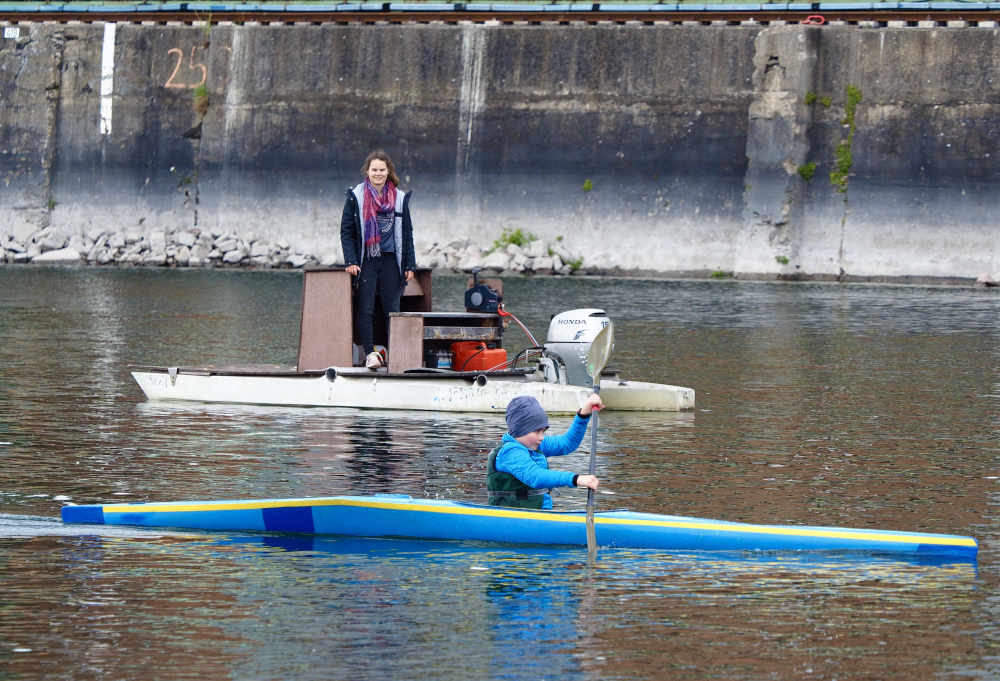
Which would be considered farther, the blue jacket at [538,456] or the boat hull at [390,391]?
the boat hull at [390,391]

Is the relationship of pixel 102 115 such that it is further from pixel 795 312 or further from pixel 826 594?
pixel 826 594

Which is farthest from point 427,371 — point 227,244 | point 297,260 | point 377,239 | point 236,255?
point 227,244

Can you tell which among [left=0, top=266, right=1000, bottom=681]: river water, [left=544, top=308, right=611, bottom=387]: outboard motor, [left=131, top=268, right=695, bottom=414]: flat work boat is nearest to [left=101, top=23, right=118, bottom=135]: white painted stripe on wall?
[left=0, top=266, right=1000, bottom=681]: river water

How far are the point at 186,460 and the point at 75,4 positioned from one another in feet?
113

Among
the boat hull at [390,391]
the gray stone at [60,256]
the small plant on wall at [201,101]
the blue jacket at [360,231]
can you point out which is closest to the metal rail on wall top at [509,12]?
the small plant on wall at [201,101]

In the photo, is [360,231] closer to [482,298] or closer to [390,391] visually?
[482,298]

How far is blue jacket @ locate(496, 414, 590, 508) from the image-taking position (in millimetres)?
9312

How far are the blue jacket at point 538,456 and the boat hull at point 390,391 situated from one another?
480 centimetres

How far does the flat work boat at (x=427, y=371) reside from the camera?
14.7 m

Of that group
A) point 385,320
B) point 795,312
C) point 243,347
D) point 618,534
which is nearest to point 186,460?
point 385,320

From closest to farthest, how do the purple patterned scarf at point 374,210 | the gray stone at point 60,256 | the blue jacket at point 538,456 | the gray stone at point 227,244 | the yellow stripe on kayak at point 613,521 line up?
the yellow stripe on kayak at point 613,521 < the blue jacket at point 538,456 < the purple patterned scarf at point 374,210 < the gray stone at point 227,244 < the gray stone at point 60,256

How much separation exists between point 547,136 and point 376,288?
988 inches

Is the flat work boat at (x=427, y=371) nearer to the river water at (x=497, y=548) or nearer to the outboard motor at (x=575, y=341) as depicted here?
the outboard motor at (x=575, y=341)

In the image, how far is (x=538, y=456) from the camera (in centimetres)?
958
